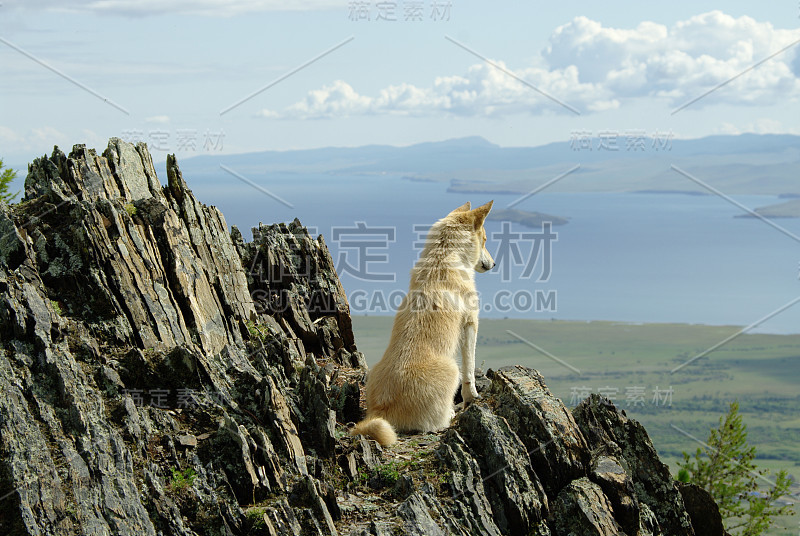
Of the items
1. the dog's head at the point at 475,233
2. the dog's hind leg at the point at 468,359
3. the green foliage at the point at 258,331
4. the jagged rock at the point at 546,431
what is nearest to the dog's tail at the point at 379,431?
the jagged rock at the point at 546,431

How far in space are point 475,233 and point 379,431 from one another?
5247 millimetres

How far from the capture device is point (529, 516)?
38.9 ft

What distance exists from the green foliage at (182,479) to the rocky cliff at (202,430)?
3 cm

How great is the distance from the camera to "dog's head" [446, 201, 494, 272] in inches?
622

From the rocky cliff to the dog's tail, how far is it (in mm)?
233

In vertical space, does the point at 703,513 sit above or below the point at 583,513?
below

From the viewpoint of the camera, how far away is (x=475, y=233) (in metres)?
15.9

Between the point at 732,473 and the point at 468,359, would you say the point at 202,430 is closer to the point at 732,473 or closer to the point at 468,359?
the point at 468,359

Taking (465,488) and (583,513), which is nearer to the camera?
(583,513)

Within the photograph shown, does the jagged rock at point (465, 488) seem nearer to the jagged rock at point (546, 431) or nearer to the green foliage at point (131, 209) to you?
the jagged rock at point (546, 431)

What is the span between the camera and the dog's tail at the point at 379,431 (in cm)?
1304

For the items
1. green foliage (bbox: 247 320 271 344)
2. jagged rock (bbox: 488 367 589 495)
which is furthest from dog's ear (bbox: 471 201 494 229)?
green foliage (bbox: 247 320 271 344)

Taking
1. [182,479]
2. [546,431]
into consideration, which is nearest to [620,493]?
[546,431]

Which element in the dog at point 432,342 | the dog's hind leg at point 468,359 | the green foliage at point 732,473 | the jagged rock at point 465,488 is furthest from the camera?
the green foliage at point 732,473
